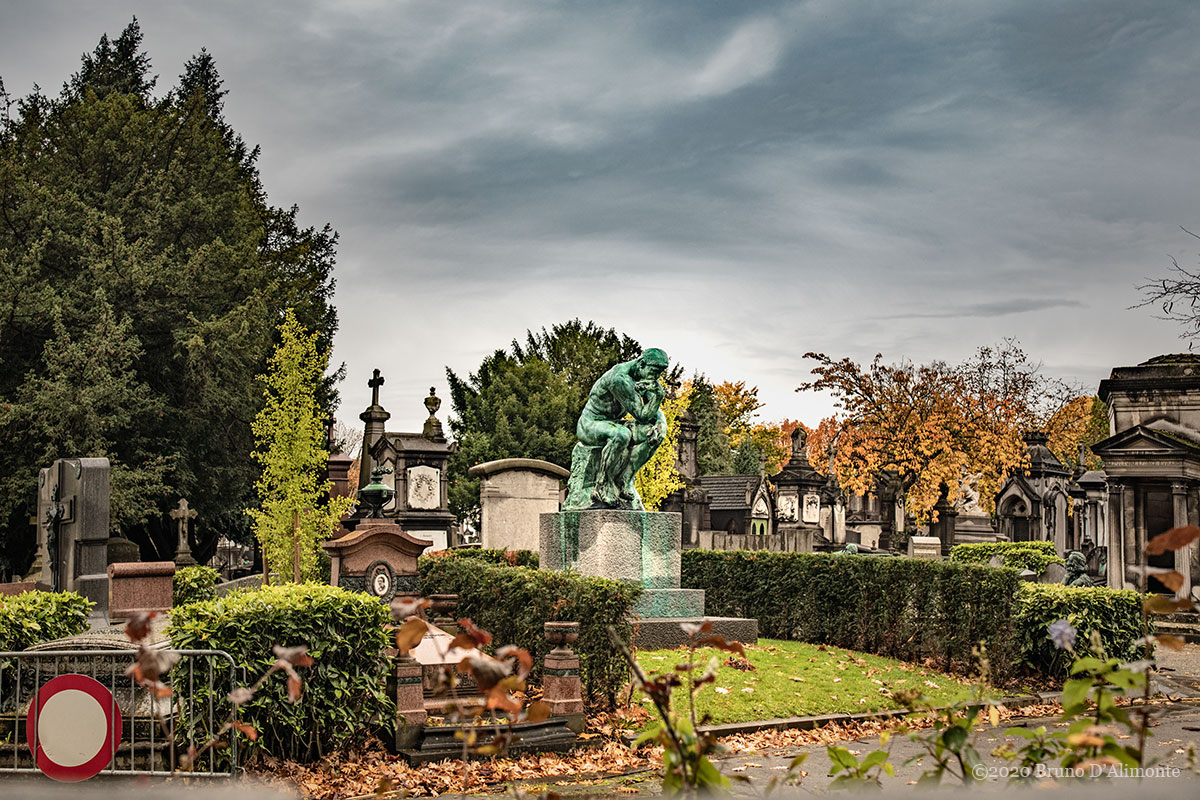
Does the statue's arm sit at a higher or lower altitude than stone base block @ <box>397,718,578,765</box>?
higher

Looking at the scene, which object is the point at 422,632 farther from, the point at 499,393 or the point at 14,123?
the point at 499,393

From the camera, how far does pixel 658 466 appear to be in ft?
96.9

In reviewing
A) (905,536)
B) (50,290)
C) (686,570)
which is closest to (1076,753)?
(686,570)

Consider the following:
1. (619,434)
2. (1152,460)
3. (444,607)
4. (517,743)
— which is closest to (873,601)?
(619,434)

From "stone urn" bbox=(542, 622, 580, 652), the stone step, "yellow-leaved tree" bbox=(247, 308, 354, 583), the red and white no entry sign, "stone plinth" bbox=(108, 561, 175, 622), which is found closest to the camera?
the red and white no entry sign

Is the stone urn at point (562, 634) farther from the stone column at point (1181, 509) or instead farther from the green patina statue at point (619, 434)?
the stone column at point (1181, 509)

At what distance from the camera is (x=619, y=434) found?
14438 mm

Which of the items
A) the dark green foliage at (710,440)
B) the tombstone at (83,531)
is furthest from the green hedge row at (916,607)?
the dark green foliage at (710,440)

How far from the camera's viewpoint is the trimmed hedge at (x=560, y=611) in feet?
31.3

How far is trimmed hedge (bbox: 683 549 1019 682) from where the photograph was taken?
40.0ft

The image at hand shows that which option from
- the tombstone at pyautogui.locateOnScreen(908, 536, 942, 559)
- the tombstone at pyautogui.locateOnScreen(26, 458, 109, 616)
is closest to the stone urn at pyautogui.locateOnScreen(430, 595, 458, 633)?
the tombstone at pyautogui.locateOnScreen(26, 458, 109, 616)

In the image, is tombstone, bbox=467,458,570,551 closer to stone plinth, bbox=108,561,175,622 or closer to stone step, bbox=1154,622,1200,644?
stone plinth, bbox=108,561,175,622

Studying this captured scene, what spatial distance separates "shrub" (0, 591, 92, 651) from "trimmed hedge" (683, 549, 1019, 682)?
956cm

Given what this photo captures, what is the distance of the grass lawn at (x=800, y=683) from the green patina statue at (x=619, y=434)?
99.4 inches
